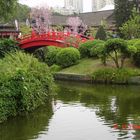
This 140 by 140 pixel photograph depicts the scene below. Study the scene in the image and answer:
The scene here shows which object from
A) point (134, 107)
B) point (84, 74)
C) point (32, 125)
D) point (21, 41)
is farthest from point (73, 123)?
point (21, 41)

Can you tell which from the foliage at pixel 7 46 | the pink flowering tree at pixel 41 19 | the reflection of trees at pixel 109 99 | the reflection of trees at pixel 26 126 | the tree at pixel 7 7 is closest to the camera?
the reflection of trees at pixel 26 126

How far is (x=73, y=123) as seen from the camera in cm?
1992

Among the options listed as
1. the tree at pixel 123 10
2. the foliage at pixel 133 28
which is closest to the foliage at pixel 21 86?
the foliage at pixel 133 28

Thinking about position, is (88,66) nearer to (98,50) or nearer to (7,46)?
(98,50)

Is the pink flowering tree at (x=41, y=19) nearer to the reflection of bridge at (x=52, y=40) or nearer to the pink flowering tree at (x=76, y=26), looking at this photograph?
the pink flowering tree at (x=76, y=26)

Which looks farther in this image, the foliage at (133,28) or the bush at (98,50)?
the foliage at (133,28)

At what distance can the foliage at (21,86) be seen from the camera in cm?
1930

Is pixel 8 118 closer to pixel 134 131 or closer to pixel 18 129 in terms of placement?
pixel 18 129

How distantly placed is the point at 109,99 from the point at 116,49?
10180 mm

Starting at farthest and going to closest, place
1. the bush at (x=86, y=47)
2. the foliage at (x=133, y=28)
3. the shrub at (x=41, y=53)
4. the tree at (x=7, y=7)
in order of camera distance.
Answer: the shrub at (x=41, y=53), the foliage at (x=133, y=28), the bush at (x=86, y=47), the tree at (x=7, y=7)

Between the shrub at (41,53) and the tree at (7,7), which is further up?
the tree at (7,7)

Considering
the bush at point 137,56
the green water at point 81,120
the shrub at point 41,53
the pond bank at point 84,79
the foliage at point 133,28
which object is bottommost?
the pond bank at point 84,79

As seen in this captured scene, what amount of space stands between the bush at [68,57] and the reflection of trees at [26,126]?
20.3m

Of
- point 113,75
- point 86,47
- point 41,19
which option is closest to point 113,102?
point 113,75
